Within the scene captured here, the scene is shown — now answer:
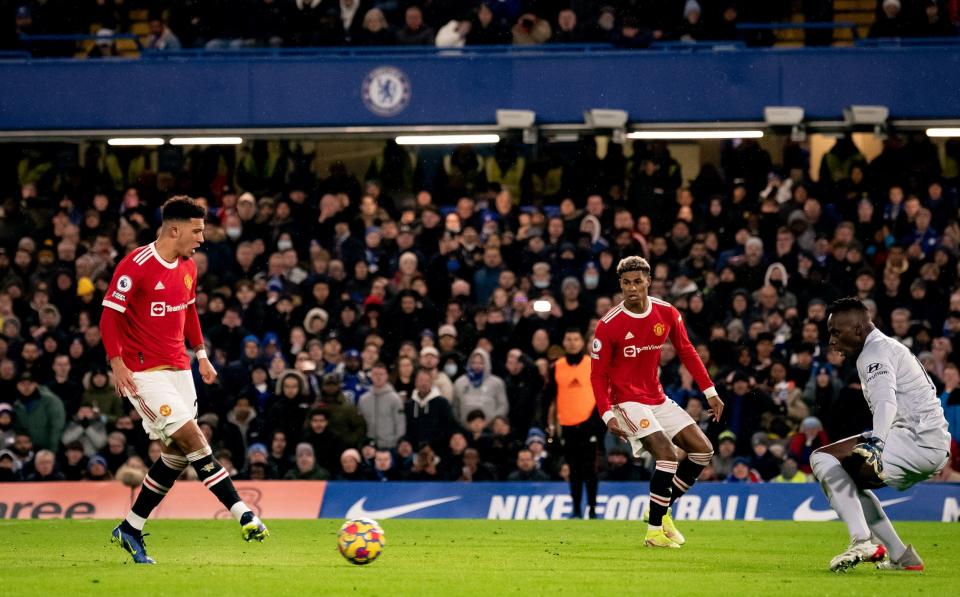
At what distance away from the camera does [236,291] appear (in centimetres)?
2097

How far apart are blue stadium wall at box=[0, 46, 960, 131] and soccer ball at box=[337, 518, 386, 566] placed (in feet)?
39.3

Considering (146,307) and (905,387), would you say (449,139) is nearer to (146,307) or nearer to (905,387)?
(146,307)

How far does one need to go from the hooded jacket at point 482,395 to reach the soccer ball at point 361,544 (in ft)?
27.8

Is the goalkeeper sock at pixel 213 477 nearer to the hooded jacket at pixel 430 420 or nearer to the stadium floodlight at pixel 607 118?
the hooded jacket at pixel 430 420

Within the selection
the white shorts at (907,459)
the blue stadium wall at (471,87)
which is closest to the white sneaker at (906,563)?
the white shorts at (907,459)

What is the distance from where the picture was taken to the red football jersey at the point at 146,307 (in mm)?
10688

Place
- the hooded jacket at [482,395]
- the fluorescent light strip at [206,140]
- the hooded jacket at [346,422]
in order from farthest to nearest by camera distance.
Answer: the fluorescent light strip at [206,140]
the hooded jacket at [482,395]
the hooded jacket at [346,422]

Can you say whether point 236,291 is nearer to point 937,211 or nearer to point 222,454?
point 222,454

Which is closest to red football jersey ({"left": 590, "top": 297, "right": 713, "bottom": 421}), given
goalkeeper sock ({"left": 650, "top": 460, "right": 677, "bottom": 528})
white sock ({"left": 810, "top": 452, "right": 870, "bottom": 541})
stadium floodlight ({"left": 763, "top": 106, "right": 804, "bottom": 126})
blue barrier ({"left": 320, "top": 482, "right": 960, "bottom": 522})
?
goalkeeper sock ({"left": 650, "top": 460, "right": 677, "bottom": 528})

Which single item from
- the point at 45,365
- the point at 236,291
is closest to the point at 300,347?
the point at 236,291

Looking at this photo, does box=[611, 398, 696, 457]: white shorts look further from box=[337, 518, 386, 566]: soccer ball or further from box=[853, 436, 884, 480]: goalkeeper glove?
box=[337, 518, 386, 566]: soccer ball

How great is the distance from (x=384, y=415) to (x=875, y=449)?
9.60 metres

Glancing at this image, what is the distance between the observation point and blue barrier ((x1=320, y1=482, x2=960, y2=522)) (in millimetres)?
17172

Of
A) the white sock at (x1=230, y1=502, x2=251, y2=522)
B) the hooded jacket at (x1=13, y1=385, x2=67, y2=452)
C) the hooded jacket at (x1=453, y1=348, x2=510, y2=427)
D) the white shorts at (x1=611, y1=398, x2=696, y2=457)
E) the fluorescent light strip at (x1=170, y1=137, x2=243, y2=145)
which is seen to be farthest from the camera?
the fluorescent light strip at (x1=170, y1=137, x2=243, y2=145)
